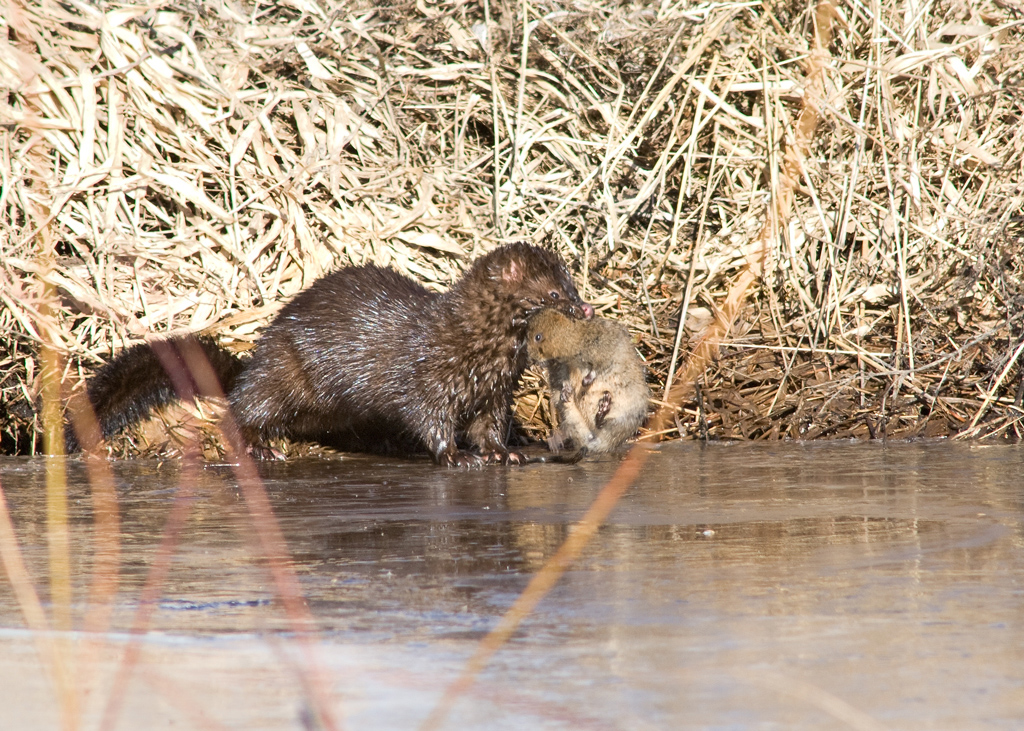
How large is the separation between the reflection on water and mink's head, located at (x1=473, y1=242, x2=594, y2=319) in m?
1.21

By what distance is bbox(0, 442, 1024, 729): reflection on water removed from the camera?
1.75 metres

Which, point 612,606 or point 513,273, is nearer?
point 612,606

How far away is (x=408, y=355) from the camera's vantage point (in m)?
5.21

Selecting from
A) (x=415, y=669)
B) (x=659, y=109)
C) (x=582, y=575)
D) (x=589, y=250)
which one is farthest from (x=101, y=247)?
(x=415, y=669)

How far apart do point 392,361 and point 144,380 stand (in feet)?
3.54

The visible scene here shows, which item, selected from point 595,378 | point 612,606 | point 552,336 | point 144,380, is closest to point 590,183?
point 552,336

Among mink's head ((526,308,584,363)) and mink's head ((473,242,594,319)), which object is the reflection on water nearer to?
mink's head ((526,308,584,363))

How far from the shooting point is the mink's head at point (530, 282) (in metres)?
5.05

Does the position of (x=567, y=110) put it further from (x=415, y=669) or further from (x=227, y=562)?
(x=415, y=669)

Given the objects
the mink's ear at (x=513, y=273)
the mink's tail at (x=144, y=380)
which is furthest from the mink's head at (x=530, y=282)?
the mink's tail at (x=144, y=380)

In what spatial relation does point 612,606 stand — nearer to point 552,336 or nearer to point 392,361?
point 552,336

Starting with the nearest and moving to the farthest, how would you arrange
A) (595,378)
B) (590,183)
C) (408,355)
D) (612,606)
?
(612,606), (595,378), (408,355), (590,183)

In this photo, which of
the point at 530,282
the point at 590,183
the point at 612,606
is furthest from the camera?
the point at 590,183

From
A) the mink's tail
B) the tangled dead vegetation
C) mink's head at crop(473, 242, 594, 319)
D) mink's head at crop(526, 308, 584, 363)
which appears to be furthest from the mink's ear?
the mink's tail
